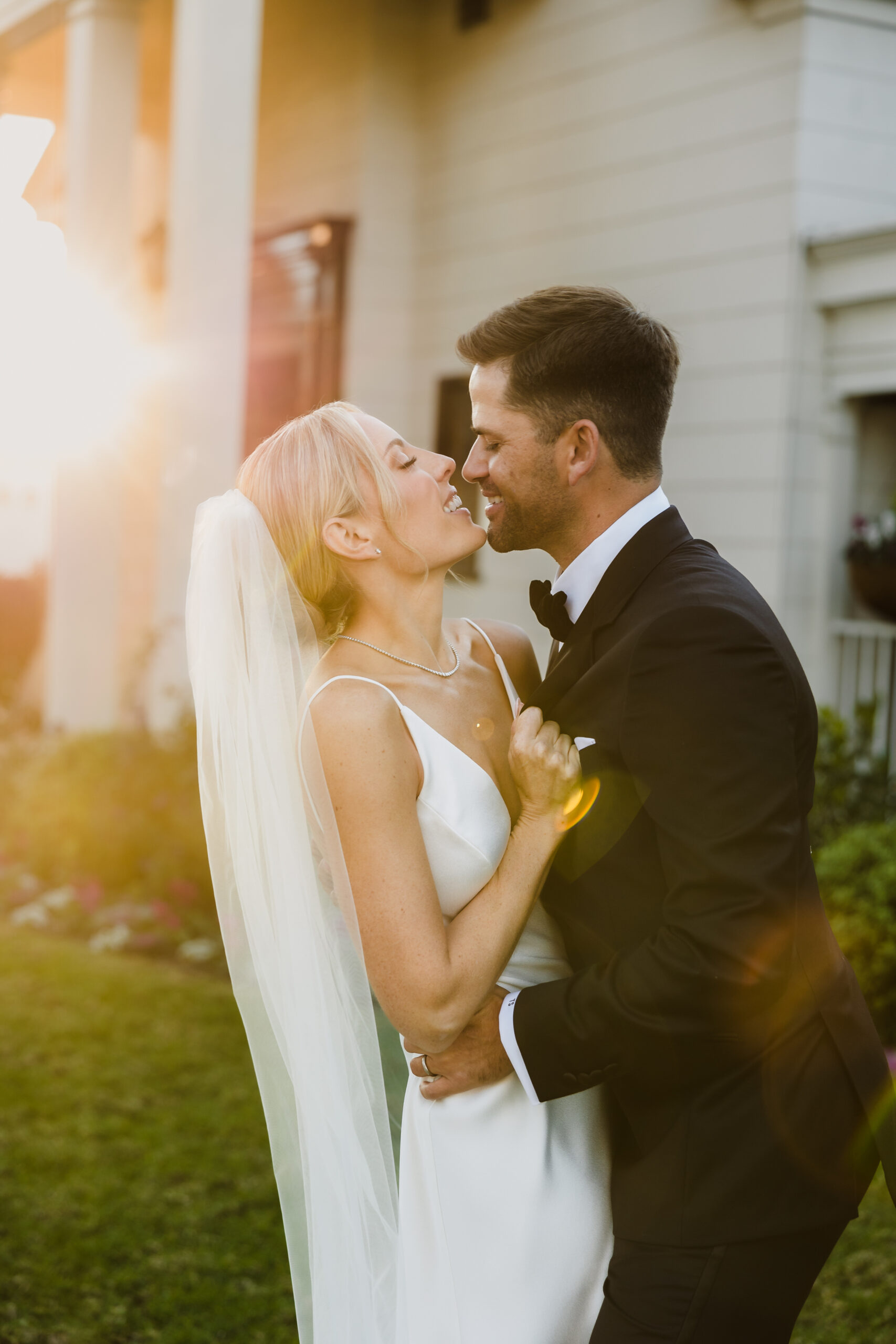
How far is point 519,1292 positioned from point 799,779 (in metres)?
0.96

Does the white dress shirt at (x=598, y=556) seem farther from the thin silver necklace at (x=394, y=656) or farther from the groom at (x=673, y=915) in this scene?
the thin silver necklace at (x=394, y=656)

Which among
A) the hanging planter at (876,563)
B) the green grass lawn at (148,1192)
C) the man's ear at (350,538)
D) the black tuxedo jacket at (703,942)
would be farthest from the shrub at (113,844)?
the black tuxedo jacket at (703,942)

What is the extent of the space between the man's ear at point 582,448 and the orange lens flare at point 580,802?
0.54 meters

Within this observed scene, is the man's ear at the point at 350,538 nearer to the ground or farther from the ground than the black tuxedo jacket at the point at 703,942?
farther from the ground

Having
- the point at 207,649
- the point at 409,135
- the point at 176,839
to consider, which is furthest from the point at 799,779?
the point at 409,135

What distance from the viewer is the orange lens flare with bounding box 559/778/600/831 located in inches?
82.4

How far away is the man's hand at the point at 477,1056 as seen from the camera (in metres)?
2.12

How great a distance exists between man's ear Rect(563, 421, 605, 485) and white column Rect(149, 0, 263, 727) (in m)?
5.82

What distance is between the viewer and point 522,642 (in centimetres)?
287

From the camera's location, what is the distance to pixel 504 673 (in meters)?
2.67

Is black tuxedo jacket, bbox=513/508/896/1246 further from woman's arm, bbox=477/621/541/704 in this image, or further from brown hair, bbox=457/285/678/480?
woman's arm, bbox=477/621/541/704

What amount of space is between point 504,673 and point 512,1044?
857mm

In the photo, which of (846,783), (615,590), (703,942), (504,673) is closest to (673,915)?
(703,942)

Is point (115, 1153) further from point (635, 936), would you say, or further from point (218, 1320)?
point (635, 936)
